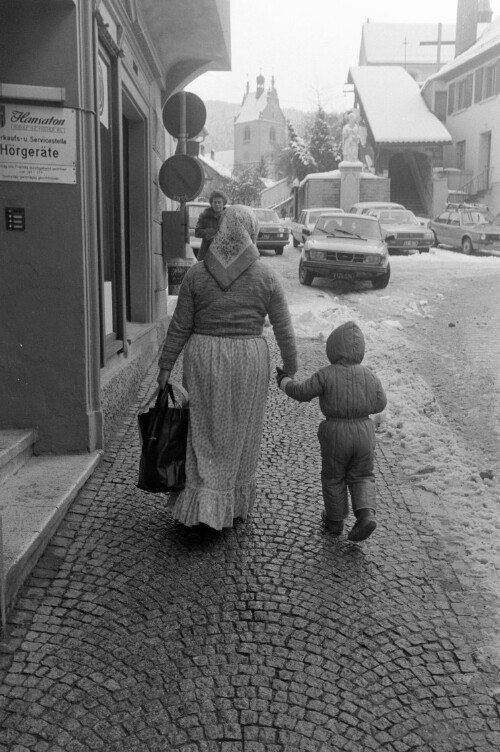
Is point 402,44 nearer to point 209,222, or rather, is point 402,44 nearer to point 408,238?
point 408,238

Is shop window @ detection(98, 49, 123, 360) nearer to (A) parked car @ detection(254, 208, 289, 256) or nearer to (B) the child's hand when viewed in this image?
(B) the child's hand

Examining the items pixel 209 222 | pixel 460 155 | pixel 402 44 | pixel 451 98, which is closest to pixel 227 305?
pixel 209 222

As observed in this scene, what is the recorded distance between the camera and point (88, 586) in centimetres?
390

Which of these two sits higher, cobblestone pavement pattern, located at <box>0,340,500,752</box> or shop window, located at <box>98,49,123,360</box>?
shop window, located at <box>98,49,123,360</box>

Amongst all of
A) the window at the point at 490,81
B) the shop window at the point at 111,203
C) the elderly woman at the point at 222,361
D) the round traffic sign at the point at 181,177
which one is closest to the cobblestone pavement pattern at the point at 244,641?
the elderly woman at the point at 222,361

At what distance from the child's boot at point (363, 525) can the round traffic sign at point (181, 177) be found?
6.78 meters

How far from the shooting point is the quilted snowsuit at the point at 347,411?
4.43 m

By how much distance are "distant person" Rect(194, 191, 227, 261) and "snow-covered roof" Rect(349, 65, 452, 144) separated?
36.0m

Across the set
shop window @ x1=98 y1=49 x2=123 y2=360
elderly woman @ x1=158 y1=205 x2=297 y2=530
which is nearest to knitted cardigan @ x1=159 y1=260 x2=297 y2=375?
elderly woman @ x1=158 y1=205 x2=297 y2=530

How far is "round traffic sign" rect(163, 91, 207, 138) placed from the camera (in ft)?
36.7

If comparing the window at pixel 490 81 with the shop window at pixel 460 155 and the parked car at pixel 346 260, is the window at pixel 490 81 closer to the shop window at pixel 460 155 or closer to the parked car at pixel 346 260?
the shop window at pixel 460 155

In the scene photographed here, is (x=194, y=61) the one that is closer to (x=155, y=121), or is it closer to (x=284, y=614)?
(x=155, y=121)

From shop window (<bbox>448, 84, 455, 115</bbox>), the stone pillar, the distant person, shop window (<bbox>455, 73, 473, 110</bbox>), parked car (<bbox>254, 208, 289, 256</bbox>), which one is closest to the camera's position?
the distant person

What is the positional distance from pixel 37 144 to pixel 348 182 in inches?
1407
